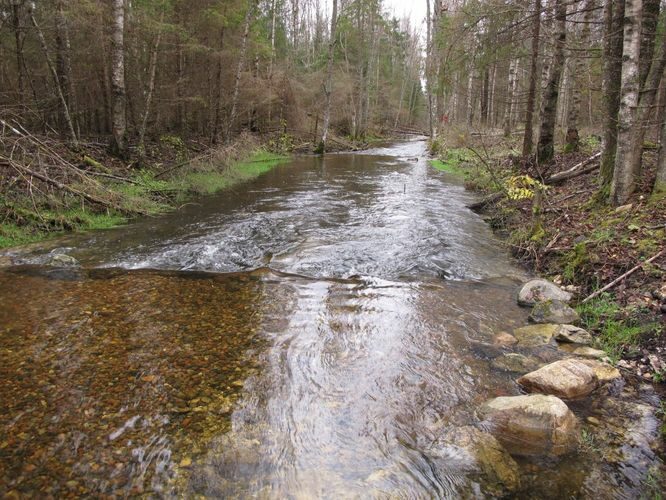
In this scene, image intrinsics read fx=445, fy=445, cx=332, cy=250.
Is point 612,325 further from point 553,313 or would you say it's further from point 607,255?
point 607,255

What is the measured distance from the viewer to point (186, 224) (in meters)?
10.6

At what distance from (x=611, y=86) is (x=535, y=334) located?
620 centimetres

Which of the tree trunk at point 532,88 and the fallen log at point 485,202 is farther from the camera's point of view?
the fallen log at point 485,202

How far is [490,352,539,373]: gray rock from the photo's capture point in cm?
486

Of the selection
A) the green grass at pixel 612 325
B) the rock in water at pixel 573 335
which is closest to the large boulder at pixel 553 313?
the green grass at pixel 612 325

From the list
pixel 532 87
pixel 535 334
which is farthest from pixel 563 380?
pixel 532 87

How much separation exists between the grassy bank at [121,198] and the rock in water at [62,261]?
1382 millimetres

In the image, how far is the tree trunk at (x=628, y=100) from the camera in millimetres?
7160

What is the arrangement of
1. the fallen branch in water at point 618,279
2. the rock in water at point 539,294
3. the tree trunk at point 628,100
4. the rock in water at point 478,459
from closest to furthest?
the rock in water at point 478,459 → the fallen branch in water at point 618,279 → the rock in water at point 539,294 → the tree trunk at point 628,100

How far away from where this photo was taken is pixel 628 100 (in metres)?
7.41

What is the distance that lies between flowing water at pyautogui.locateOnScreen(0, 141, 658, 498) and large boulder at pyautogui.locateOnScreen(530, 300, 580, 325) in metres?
0.23

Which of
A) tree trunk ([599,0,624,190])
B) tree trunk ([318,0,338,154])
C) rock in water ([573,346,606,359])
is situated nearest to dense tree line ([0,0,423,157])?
tree trunk ([318,0,338,154])

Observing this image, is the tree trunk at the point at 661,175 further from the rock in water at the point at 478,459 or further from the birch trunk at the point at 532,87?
the rock in water at the point at 478,459

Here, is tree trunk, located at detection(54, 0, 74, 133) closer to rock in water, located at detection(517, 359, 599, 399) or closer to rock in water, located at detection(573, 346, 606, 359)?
rock in water, located at detection(517, 359, 599, 399)
